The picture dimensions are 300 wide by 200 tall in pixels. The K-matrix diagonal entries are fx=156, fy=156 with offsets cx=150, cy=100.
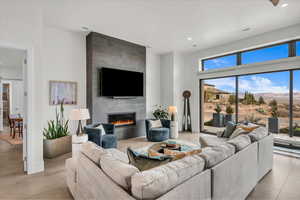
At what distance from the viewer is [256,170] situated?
2.41 m

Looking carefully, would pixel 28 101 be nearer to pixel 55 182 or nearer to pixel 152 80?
pixel 55 182

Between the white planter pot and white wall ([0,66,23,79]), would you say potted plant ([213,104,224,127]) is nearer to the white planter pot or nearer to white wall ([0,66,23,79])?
the white planter pot

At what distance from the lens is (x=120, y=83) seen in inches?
206

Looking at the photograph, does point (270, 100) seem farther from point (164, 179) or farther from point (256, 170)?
point (164, 179)

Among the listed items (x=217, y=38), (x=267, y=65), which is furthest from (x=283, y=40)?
(x=217, y=38)

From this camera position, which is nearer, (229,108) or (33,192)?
(33,192)

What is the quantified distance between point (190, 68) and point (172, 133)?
2.91 metres

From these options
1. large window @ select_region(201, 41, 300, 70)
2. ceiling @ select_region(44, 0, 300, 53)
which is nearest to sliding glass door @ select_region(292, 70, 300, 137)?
large window @ select_region(201, 41, 300, 70)

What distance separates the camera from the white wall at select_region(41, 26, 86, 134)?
422 centimetres

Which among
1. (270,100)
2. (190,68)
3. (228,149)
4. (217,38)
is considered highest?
(217,38)

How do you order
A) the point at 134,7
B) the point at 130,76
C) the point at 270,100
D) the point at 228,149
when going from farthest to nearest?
the point at 130,76
the point at 270,100
the point at 134,7
the point at 228,149

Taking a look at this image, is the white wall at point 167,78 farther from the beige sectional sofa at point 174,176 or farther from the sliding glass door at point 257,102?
the beige sectional sofa at point 174,176

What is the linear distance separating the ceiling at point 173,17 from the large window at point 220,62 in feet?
2.44

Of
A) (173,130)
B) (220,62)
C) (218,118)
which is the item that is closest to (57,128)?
(173,130)
